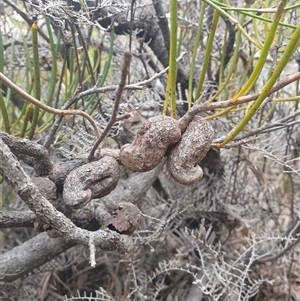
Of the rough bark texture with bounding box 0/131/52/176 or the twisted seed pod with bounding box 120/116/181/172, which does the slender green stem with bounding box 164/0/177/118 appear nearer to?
the twisted seed pod with bounding box 120/116/181/172

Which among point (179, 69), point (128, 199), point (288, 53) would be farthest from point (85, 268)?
point (288, 53)

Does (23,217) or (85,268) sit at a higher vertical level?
(23,217)

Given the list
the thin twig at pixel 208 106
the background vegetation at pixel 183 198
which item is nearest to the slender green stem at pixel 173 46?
the thin twig at pixel 208 106

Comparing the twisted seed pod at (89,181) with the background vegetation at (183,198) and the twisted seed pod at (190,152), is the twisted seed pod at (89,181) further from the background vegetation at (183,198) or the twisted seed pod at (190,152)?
the background vegetation at (183,198)

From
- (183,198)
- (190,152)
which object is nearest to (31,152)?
(190,152)

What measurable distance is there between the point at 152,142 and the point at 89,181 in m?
0.09

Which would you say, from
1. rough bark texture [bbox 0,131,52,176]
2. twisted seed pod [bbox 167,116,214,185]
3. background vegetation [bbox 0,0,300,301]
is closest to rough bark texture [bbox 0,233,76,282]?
background vegetation [bbox 0,0,300,301]

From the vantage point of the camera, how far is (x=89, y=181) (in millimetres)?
475

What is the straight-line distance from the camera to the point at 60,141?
702 millimetres

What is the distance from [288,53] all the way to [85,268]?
74 cm

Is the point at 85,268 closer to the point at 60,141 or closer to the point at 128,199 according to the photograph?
the point at 128,199

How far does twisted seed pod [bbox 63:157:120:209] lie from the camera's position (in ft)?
1.52

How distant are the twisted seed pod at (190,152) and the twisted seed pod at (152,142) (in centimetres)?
1

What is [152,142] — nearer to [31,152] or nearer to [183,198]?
[31,152]
